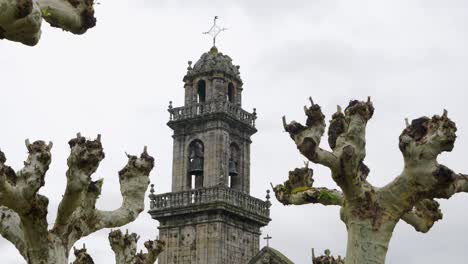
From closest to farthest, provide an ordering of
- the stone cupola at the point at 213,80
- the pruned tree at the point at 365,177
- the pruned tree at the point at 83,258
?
1. the pruned tree at the point at 365,177
2. the pruned tree at the point at 83,258
3. the stone cupola at the point at 213,80

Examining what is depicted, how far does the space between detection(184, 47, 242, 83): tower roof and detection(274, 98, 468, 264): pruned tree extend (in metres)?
29.8

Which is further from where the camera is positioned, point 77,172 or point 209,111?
point 209,111

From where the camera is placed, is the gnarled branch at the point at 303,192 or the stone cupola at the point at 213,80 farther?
the stone cupola at the point at 213,80

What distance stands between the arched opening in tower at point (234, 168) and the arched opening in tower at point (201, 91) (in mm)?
3007

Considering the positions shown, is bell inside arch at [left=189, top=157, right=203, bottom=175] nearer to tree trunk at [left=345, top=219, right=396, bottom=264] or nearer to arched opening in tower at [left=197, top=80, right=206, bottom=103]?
arched opening in tower at [left=197, top=80, right=206, bottom=103]

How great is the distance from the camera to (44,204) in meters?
10.9

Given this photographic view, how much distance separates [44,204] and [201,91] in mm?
29497

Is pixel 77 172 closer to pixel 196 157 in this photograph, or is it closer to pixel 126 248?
pixel 126 248

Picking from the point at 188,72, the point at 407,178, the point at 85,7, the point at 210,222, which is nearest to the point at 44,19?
the point at 85,7

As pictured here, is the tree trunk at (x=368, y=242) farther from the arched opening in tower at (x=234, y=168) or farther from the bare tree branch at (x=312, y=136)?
the arched opening in tower at (x=234, y=168)

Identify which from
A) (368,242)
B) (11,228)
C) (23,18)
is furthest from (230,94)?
(23,18)

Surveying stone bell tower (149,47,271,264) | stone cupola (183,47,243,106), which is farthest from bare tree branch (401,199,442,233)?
stone cupola (183,47,243,106)

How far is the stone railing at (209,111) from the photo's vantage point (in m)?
38.3

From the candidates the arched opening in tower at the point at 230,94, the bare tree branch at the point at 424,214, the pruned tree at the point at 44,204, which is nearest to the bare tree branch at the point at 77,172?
the pruned tree at the point at 44,204
